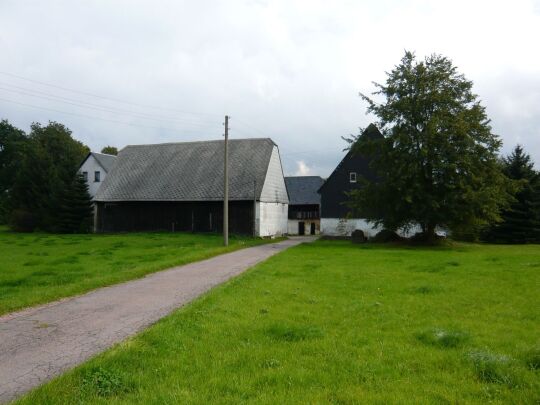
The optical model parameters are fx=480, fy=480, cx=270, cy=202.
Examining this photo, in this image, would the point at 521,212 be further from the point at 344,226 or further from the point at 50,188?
the point at 50,188

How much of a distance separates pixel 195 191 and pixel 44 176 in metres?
24.0

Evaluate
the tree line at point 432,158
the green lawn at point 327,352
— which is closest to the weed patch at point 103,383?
the green lawn at point 327,352

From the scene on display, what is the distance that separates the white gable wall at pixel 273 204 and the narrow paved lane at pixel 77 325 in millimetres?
26142

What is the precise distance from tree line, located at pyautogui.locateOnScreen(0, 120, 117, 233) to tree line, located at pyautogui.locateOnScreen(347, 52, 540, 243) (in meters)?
30.5

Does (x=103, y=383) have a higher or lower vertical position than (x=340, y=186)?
lower

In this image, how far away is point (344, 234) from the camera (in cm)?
4284

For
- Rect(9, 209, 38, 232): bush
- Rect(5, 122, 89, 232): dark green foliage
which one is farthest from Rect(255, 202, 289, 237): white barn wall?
Rect(9, 209, 38, 232): bush

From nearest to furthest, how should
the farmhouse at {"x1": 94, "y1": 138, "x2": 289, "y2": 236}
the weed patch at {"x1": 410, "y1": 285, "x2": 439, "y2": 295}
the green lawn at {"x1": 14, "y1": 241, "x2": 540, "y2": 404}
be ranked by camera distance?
1. the green lawn at {"x1": 14, "y1": 241, "x2": 540, "y2": 404}
2. the weed patch at {"x1": 410, "y1": 285, "x2": 439, "y2": 295}
3. the farmhouse at {"x1": 94, "y1": 138, "x2": 289, "y2": 236}

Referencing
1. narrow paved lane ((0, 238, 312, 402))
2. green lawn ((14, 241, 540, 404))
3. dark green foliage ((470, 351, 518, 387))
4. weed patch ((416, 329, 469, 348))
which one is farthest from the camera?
weed patch ((416, 329, 469, 348))

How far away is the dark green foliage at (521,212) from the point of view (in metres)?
37.6

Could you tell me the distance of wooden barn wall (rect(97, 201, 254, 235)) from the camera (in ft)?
134

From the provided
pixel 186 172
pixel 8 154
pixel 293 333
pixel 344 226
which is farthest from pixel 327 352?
pixel 8 154

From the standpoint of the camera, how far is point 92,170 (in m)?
54.0

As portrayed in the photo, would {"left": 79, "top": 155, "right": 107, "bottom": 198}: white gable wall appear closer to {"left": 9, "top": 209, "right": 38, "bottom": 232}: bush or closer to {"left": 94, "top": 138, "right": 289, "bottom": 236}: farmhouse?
{"left": 94, "top": 138, "right": 289, "bottom": 236}: farmhouse
